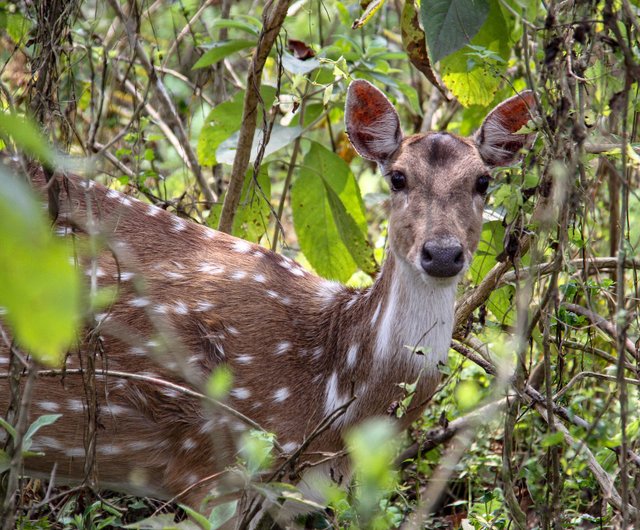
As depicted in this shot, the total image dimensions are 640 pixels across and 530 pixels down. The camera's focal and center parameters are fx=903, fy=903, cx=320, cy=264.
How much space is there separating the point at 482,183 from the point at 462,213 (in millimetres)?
223

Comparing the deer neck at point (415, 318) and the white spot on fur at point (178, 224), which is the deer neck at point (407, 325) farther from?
the white spot on fur at point (178, 224)

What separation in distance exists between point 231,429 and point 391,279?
91 cm

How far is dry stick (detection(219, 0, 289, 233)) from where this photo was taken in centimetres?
418

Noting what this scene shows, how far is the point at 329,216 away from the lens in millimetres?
4848

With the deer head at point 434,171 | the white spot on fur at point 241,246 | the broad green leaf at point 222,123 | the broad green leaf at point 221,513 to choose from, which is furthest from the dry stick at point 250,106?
the broad green leaf at point 221,513

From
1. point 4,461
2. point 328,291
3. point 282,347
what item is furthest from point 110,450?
point 328,291

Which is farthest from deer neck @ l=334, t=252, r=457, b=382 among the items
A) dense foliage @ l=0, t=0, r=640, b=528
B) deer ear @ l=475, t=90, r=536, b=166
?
deer ear @ l=475, t=90, r=536, b=166

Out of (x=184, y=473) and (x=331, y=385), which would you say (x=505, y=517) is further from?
(x=184, y=473)

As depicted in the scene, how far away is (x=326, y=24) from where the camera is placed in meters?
7.30

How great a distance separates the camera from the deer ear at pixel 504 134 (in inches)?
153

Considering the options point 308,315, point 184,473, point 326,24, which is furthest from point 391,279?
point 326,24

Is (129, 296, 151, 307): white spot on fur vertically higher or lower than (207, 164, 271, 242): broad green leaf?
lower

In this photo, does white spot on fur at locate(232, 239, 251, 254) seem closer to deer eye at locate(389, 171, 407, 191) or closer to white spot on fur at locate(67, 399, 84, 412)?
deer eye at locate(389, 171, 407, 191)

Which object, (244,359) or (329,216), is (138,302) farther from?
(329,216)
